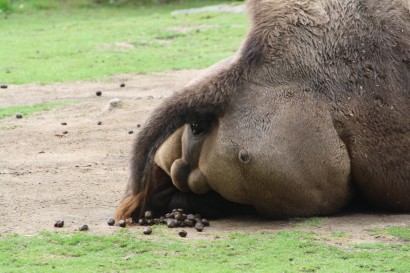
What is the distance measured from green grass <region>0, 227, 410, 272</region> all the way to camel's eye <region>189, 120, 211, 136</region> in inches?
27.3

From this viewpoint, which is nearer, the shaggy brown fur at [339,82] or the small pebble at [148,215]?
the shaggy brown fur at [339,82]

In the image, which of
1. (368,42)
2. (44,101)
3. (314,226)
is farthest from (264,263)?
(44,101)

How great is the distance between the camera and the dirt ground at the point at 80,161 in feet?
21.4

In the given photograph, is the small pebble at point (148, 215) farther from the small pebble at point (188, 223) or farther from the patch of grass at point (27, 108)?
the patch of grass at point (27, 108)

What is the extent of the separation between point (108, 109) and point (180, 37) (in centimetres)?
551

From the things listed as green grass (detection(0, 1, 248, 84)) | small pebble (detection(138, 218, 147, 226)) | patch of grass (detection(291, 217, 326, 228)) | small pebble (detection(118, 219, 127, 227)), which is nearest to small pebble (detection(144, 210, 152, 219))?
small pebble (detection(138, 218, 147, 226))

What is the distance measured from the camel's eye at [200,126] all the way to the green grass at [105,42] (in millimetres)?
6327

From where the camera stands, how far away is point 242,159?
6.32 meters

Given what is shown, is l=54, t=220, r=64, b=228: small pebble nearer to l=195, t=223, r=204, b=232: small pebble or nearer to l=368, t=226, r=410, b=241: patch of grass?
l=195, t=223, r=204, b=232: small pebble

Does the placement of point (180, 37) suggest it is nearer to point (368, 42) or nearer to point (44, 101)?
point (44, 101)

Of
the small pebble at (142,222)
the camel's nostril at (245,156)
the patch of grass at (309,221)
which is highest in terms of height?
the camel's nostril at (245,156)

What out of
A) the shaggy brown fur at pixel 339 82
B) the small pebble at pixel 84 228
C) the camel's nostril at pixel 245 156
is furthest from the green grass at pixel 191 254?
the shaggy brown fur at pixel 339 82

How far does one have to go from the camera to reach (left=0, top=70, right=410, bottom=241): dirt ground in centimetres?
652

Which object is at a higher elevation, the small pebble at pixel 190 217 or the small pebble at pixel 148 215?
the small pebble at pixel 190 217
